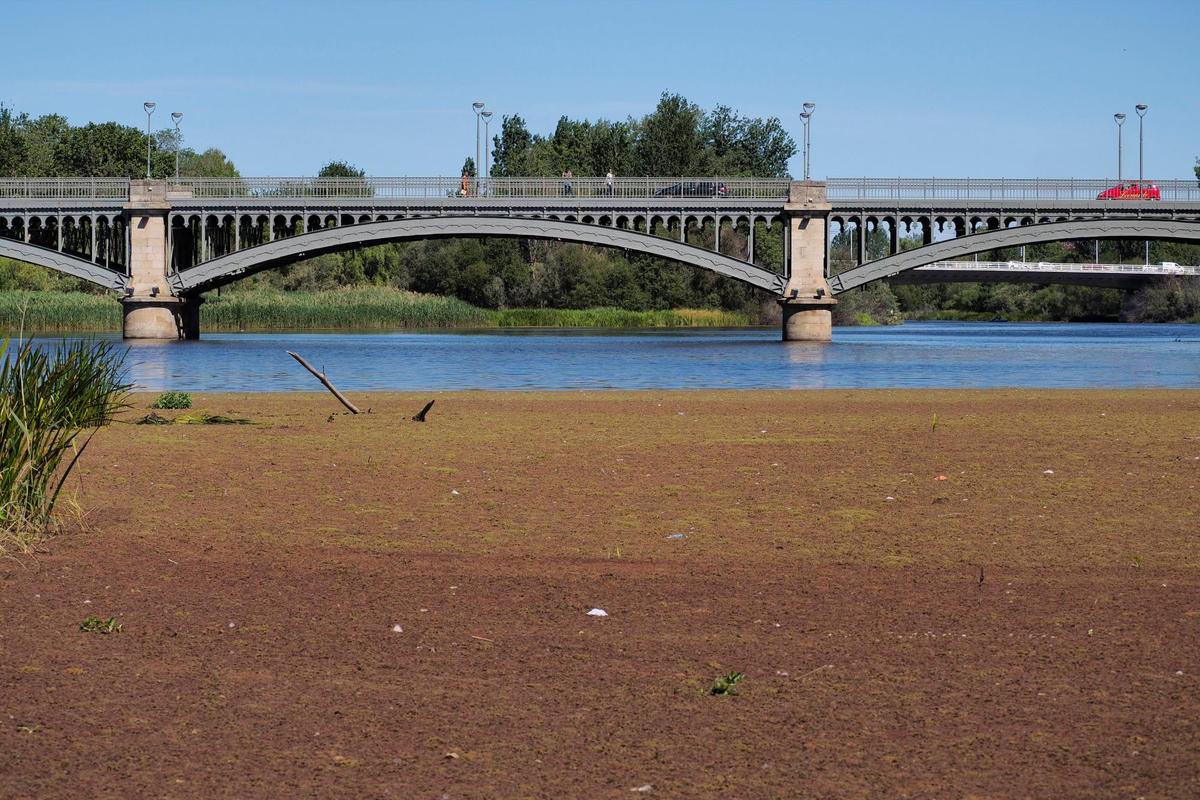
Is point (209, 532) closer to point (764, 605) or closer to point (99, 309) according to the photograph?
point (764, 605)

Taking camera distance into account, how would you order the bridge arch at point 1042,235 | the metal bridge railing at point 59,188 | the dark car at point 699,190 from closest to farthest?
1. the bridge arch at point 1042,235
2. the dark car at point 699,190
3. the metal bridge railing at point 59,188

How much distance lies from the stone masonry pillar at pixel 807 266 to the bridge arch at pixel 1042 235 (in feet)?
9.36

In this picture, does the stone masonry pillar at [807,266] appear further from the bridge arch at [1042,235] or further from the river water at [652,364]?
the bridge arch at [1042,235]

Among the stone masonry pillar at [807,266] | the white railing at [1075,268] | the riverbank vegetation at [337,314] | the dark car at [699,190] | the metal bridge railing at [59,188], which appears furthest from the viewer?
the white railing at [1075,268]

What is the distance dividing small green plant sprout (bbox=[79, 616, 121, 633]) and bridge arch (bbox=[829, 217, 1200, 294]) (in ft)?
217

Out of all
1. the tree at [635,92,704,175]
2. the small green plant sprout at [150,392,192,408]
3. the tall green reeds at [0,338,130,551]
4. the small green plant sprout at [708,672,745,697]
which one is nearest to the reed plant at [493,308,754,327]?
the tree at [635,92,704,175]

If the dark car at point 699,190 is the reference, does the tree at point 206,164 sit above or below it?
above

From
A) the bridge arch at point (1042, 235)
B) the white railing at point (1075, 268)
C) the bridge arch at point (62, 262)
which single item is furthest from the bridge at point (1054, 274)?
the bridge arch at point (62, 262)

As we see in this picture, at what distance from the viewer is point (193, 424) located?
23.0 meters

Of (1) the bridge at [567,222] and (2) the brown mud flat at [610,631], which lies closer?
(2) the brown mud flat at [610,631]

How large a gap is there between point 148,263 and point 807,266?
34.4 m

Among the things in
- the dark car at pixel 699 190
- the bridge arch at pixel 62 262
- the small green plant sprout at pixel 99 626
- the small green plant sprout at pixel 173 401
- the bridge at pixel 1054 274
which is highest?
the dark car at pixel 699 190

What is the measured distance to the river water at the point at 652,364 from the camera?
38.7m

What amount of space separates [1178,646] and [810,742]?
2931mm
